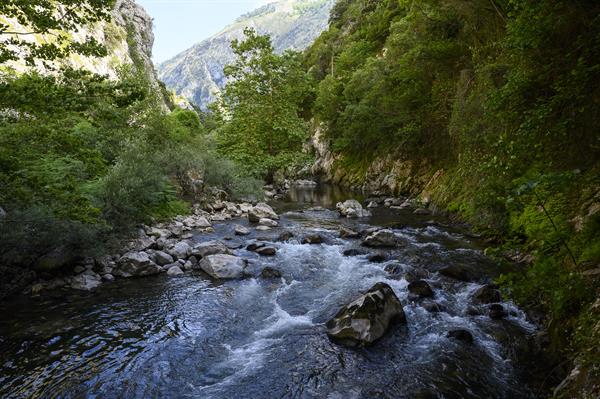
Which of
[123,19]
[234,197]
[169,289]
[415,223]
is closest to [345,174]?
[234,197]

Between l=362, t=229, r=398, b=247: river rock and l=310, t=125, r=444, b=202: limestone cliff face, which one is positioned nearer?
l=362, t=229, r=398, b=247: river rock

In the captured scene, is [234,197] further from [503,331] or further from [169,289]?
[503,331]

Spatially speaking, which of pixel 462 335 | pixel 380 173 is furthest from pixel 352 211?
pixel 462 335

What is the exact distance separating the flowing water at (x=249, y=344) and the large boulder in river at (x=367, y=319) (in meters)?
0.22

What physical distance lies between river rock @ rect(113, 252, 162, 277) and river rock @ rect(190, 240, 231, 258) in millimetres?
1543

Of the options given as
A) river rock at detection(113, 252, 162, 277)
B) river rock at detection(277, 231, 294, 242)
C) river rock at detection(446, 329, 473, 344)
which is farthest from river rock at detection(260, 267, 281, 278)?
river rock at detection(446, 329, 473, 344)

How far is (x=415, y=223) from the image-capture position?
57.0ft

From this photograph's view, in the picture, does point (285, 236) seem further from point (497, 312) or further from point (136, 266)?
point (497, 312)

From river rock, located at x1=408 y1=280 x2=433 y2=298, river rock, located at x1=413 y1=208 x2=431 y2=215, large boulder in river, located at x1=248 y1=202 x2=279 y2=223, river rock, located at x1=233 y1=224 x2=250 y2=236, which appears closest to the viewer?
river rock, located at x1=408 y1=280 x2=433 y2=298

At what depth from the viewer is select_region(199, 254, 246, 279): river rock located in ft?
36.9

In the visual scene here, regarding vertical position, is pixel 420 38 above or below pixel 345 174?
above

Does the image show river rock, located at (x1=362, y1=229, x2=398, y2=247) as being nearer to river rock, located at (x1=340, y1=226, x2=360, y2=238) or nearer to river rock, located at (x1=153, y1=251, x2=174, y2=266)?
river rock, located at (x1=340, y1=226, x2=360, y2=238)

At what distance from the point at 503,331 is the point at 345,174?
3243cm

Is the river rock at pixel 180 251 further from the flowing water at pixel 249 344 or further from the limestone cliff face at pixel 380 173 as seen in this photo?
the limestone cliff face at pixel 380 173
